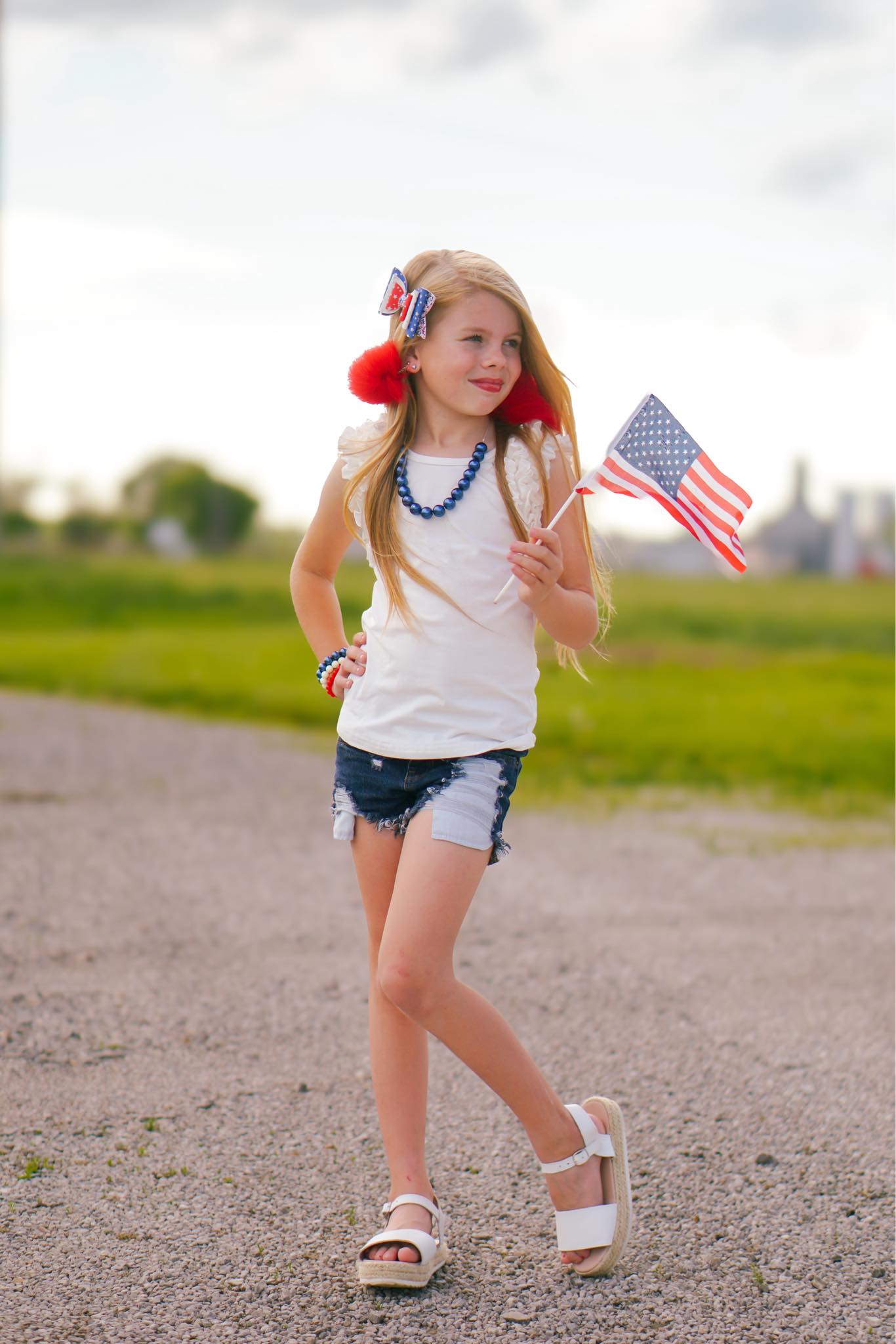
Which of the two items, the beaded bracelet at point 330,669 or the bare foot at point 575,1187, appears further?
the beaded bracelet at point 330,669

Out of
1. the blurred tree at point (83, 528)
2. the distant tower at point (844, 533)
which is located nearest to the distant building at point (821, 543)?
the distant tower at point (844, 533)

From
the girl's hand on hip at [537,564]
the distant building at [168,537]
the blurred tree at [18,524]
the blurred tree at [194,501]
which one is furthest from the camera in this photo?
the blurred tree at [194,501]

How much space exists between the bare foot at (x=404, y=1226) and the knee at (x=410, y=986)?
1.35 feet

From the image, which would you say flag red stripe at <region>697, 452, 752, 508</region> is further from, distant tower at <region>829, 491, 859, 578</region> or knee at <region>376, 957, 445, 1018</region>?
distant tower at <region>829, 491, 859, 578</region>

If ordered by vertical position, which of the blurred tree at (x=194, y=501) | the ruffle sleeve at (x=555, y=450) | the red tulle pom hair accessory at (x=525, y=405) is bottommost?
the ruffle sleeve at (x=555, y=450)

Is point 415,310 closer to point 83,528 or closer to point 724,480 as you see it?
point 724,480

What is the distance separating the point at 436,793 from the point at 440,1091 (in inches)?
53.5

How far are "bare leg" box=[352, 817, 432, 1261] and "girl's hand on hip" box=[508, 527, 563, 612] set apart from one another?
0.57m

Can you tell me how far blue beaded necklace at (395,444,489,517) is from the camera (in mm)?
2619

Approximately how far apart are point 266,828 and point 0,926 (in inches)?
86.9

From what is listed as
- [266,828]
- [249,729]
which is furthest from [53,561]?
[266,828]

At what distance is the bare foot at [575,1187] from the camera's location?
8.68 ft

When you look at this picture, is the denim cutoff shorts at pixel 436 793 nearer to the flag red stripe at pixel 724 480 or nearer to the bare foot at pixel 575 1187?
the bare foot at pixel 575 1187

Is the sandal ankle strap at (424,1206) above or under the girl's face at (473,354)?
under
